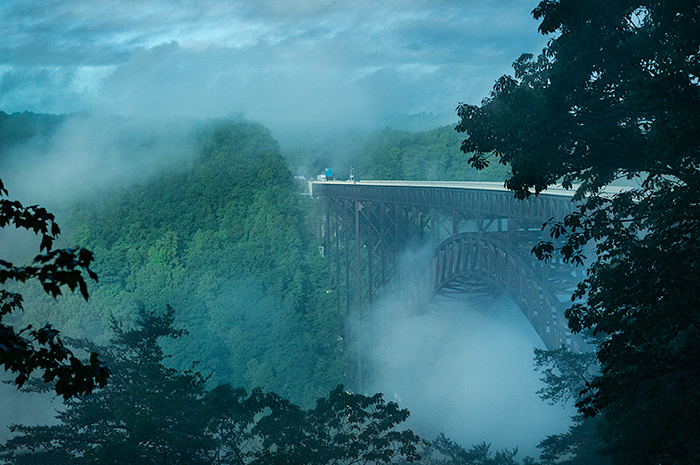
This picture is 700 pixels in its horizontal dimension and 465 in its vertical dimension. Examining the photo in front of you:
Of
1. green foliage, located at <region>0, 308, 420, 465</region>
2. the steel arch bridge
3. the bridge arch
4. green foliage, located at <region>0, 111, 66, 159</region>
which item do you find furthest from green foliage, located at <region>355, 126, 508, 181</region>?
green foliage, located at <region>0, 308, 420, 465</region>

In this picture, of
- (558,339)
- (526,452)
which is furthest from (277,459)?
(526,452)

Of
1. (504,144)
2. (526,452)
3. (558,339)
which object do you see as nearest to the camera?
(504,144)

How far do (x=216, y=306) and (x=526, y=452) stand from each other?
109 ft

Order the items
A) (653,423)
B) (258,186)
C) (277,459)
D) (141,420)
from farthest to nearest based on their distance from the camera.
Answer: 1. (258,186)
2. (141,420)
3. (277,459)
4. (653,423)

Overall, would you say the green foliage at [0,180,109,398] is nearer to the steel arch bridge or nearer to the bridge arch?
the steel arch bridge

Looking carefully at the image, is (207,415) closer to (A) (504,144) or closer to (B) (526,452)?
(A) (504,144)

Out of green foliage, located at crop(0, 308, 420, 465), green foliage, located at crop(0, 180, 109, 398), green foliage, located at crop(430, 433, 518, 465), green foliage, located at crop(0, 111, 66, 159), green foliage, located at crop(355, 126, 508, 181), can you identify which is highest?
green foliage, located at crop(0, 111, 66, 159)

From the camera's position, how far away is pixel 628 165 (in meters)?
11.3

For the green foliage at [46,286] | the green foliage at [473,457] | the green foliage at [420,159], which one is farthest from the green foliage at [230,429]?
the green foliage at [420,159]

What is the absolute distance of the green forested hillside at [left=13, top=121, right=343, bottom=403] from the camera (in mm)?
56344

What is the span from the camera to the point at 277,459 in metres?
15.5

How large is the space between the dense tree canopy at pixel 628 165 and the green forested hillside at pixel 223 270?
4211 cm

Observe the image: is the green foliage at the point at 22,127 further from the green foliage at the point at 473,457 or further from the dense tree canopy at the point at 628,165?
the dense tree canopy at the point at 628,165

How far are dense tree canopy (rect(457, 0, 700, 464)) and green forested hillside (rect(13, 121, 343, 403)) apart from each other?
4211cm
